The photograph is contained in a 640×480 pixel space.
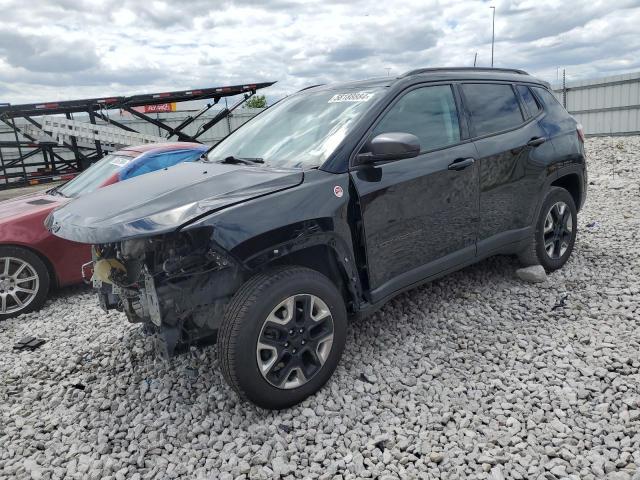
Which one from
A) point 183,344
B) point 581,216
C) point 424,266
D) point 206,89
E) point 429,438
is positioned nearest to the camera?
point 429,438

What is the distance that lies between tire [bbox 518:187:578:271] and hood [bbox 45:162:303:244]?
2.57 meters

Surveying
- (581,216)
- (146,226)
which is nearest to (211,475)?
(146,226)

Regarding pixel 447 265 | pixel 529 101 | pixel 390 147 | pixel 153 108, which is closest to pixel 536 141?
pixel 529 101

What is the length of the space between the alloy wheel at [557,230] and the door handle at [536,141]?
0.63m

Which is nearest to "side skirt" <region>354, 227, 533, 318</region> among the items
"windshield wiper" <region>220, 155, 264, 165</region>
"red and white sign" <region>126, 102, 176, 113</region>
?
"windshield wiper" <region>220, 155, 264, 165</region>

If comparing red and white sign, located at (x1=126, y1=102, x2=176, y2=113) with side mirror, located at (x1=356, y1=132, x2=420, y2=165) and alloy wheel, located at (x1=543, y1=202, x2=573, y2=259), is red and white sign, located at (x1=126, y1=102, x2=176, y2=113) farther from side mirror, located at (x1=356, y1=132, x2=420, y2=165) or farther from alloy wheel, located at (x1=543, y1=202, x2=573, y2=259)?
side mirror, located at (x1=356, y1=132, x2=420, y2=165)

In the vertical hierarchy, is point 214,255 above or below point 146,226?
below

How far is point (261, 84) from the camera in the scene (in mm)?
12867

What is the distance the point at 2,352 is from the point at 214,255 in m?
2.60

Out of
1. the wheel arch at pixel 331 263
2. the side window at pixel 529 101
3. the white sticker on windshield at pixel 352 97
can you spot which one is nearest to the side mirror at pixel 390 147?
the white sticker on windshield at pixel 352 97

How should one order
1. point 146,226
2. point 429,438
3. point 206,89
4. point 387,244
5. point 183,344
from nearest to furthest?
1. point 146,226
2. point 429,438
3. point 183,344
4. point 387,244
5. point 206,89

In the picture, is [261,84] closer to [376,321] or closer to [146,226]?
[376,321]

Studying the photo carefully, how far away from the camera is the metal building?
49.9 ft

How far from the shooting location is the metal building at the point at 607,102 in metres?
15.2
